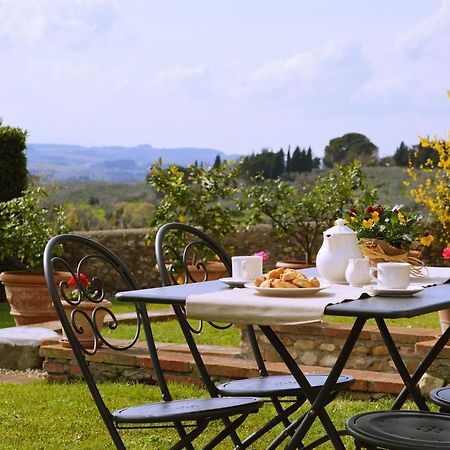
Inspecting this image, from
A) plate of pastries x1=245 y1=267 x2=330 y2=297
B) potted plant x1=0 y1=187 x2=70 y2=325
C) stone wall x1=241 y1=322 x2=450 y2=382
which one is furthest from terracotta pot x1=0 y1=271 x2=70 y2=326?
plate of pastries x1=245 y1=267 x2=330 y2=297

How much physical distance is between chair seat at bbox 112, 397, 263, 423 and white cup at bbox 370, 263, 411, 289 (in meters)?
0.55

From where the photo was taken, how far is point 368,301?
9.20 feet

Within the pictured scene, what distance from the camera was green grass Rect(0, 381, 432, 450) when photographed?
14.9ft

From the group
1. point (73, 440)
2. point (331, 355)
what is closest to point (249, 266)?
point (73, 440)

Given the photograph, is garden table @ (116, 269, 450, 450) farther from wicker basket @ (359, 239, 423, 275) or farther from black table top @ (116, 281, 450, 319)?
wicker basket @ (359, 239, 423, 275)

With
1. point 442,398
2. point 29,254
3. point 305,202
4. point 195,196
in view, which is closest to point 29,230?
point 29,254

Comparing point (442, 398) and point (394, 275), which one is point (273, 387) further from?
point (394, 275)

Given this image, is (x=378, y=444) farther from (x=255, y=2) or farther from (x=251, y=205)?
(x=251, y=205)

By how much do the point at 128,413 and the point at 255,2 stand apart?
621 centimetres

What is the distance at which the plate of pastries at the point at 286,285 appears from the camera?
2.90 metres

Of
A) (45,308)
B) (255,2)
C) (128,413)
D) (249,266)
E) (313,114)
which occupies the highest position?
(255,2)

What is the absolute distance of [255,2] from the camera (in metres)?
8.55

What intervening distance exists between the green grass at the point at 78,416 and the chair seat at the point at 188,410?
Answer: 139cm

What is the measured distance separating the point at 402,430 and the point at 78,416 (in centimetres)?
264
